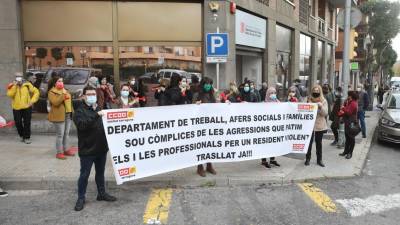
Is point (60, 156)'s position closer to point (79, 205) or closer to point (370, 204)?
point (79, 205)

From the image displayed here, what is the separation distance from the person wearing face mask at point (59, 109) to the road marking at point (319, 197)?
4.75 meters

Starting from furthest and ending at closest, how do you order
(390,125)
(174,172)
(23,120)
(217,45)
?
1. (390,125)
2. (23,120)
3. (217,45)
4. (174,172)

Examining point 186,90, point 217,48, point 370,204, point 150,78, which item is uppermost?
point 217,48

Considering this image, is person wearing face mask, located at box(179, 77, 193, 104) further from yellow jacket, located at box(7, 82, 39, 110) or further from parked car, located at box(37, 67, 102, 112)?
yellow jacket, located at box(7, 82, 39, 110)

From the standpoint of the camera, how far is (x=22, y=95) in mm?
9109

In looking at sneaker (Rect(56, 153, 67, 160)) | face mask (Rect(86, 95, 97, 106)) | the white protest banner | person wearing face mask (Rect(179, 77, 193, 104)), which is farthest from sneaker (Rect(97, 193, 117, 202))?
person wearing face mask (Rect(179, 77, 193, 104))

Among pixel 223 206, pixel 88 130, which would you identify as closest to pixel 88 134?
pixel 88 130

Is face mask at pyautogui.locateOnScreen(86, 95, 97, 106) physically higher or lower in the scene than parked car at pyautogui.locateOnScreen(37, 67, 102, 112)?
lower

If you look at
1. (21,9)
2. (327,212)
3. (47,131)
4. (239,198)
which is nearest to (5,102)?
(47,131)

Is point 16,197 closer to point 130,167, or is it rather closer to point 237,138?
point 130,167

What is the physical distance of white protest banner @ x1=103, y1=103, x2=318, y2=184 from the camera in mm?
5855

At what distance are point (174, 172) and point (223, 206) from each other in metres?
1.71

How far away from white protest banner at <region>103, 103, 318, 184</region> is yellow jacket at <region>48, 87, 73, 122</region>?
242cm

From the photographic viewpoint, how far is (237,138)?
23.1 ft
